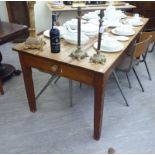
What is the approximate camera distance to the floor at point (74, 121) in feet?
5.57

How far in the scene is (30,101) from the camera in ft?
6.53

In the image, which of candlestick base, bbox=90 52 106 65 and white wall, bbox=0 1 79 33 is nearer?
candlestick base, bbox=90 52 106 65

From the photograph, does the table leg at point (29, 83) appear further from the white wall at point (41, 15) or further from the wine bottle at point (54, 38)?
the white wall at point (41, 15)

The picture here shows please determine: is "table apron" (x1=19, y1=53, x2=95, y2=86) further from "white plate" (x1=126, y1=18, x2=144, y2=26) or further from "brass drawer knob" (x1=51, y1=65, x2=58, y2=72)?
"white plate" (x1=126, y1=18, x2=144, y2=26)

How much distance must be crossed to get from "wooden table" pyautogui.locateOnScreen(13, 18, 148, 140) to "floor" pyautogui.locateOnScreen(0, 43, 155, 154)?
0.65 ft

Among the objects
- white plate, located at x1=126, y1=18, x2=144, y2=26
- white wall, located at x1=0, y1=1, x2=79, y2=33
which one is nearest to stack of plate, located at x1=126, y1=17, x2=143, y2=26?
white plate, located at x1=126, y1=18, x2=144, y2=26

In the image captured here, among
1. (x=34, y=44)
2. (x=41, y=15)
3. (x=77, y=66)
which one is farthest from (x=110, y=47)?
(x=41, y=15)

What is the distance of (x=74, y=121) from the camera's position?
6.41 feet

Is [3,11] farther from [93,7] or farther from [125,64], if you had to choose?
[125,64]

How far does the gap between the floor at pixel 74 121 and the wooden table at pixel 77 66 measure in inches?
7.8

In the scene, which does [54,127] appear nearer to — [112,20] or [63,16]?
[112,20]

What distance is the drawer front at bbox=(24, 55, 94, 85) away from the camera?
56.6 inches

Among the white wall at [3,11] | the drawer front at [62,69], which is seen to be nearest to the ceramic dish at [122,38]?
the drawer front at [62,69]

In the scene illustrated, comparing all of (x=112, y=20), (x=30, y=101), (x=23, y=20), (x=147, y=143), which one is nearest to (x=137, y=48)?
(x=112, y=20)
